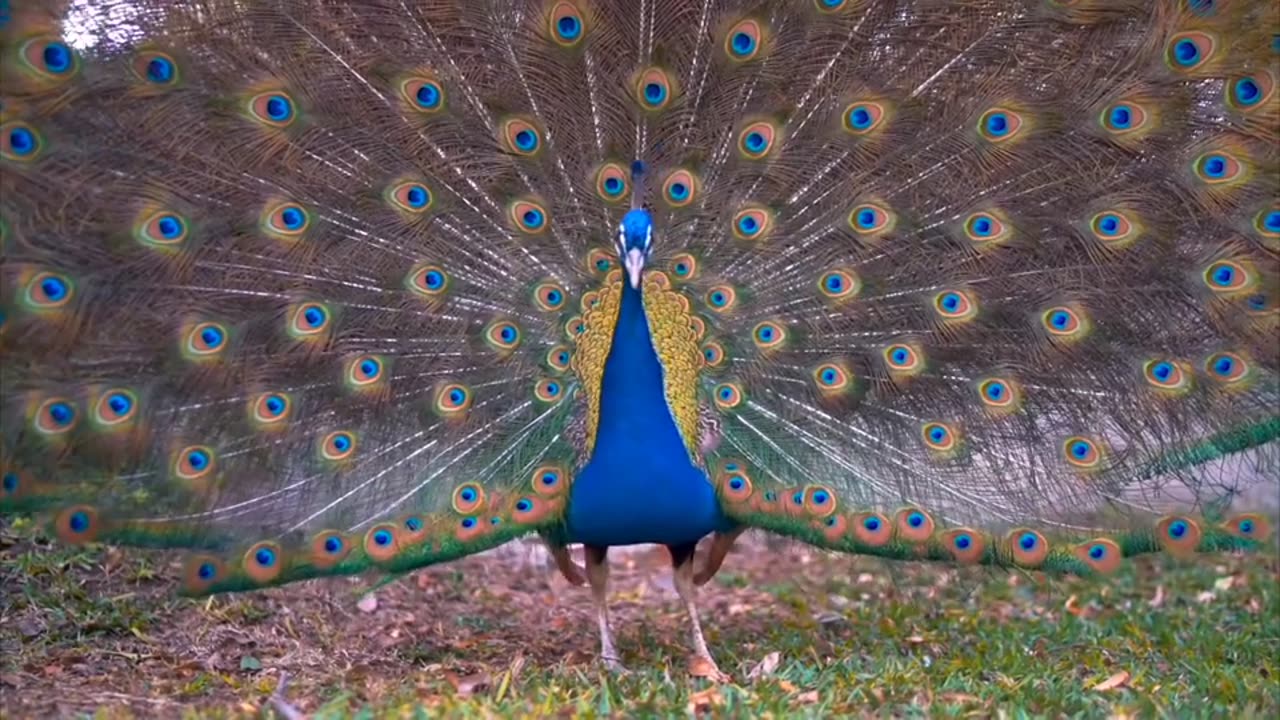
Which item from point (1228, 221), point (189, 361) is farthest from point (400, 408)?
point (1228, 221)

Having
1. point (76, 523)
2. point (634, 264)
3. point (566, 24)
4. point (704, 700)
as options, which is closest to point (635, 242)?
point (634, 264)

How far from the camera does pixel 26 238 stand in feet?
13.7

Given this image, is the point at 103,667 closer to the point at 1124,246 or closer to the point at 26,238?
the point at 26,238

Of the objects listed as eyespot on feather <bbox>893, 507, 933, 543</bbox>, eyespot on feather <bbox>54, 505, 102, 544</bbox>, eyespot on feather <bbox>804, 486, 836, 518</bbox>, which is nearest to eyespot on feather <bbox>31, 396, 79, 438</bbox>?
eyespot on feather <bbox>54, 505, 102, 544</bbox>

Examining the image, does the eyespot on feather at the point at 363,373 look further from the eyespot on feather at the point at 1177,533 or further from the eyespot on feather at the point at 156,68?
the eyespot on feather at the point at 1177,533

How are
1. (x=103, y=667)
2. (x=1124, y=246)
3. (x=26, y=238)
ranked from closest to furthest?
1. (x=26, y=238)
2. (x=103, y=667)
3. (x=1124, y=246)

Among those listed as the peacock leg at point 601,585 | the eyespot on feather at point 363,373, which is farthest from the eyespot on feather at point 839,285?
the eyespot on feather at point 363,373

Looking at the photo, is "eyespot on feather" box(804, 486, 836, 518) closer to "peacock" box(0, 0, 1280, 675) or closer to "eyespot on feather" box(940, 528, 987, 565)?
"peacock" box(0, 0, 1280, 675)

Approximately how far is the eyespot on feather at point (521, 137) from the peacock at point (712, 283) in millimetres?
13

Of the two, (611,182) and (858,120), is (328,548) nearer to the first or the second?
(611,182)

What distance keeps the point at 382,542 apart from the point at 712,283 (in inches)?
60.6

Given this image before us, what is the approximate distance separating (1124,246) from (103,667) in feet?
13.0

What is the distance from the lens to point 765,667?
197 inches

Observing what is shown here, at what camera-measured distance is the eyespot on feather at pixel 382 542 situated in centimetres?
458
